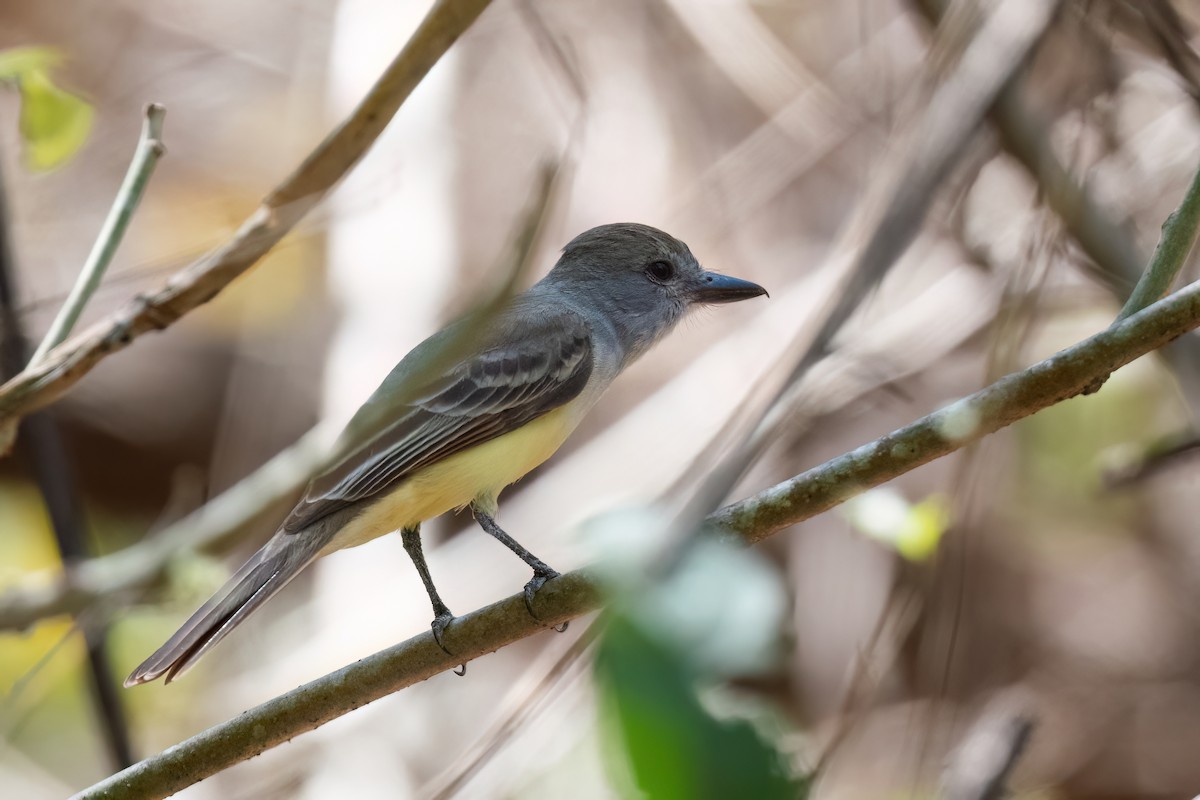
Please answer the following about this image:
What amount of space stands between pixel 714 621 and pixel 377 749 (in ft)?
14.4

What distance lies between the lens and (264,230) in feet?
9.98

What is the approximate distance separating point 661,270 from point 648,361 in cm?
228

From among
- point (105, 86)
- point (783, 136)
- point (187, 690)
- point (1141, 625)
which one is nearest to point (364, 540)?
point (187, 690)

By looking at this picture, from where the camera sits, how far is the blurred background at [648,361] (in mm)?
4266

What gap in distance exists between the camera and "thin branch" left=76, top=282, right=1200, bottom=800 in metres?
2.25

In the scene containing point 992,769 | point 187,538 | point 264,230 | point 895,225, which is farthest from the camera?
point 187,538

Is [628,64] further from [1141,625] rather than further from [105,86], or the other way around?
[1141,625]

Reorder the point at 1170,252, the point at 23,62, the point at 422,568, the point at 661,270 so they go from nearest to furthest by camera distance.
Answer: the point at 1170,252, the point at 23,62, the point at 422,568, the point at 661,270

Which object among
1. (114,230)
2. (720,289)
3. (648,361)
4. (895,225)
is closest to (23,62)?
(114,230)

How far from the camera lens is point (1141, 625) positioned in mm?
5934

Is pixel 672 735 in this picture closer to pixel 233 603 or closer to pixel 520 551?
pixel 233 603

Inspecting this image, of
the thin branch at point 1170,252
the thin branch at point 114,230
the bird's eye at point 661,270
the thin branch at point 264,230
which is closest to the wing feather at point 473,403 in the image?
the bird's eye at point 661,270

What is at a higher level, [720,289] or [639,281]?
[639,281]

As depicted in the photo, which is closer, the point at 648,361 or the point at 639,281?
the point at 639,281
